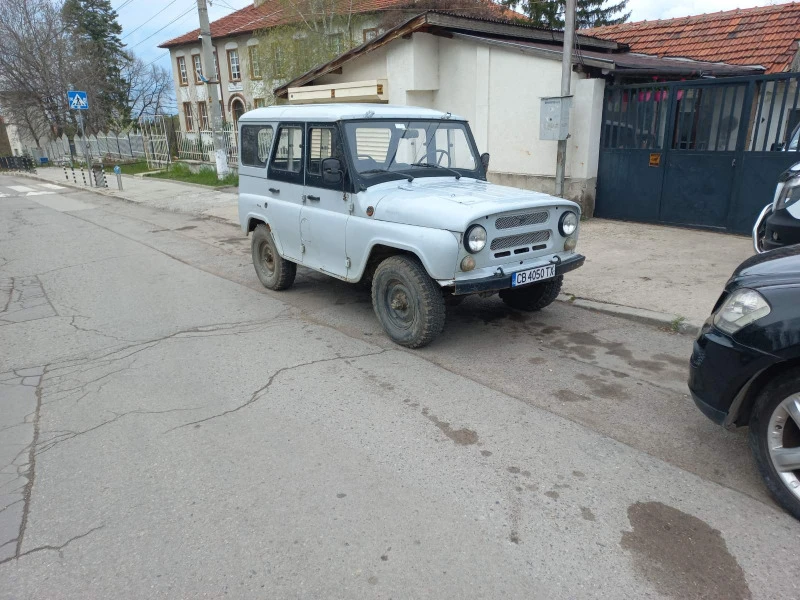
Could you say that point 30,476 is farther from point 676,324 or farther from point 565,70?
point 565,70

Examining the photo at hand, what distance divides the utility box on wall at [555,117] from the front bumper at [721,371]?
6.78 metres

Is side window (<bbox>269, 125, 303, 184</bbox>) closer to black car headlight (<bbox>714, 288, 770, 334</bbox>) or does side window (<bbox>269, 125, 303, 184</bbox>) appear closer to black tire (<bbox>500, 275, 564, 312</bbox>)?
black tire (<bbox>500, 275, 564, 312</bbox>)

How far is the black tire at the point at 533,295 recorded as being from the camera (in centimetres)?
584

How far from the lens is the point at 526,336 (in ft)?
17.9

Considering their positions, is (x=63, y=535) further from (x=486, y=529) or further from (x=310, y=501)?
(x=486, y=529)

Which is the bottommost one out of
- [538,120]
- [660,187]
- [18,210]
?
[18,210]

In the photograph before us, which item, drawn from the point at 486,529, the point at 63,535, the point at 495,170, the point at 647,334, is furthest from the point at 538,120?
the point at 63,535

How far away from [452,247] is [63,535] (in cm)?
316

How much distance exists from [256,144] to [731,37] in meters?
11.9

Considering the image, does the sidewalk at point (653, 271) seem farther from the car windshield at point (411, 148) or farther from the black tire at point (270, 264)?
the black tire at point (270, 264)

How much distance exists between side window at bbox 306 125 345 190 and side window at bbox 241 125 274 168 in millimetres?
866

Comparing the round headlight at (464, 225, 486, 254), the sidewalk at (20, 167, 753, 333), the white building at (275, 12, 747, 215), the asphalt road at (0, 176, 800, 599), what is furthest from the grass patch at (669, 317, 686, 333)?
the white building at (275, 12, 747, 215)

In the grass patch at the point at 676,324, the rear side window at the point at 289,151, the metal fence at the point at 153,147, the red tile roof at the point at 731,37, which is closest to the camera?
the grass patch at the point at 676,324

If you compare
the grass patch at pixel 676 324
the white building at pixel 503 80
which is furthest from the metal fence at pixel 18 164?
the grass patch at pixel 676 324
